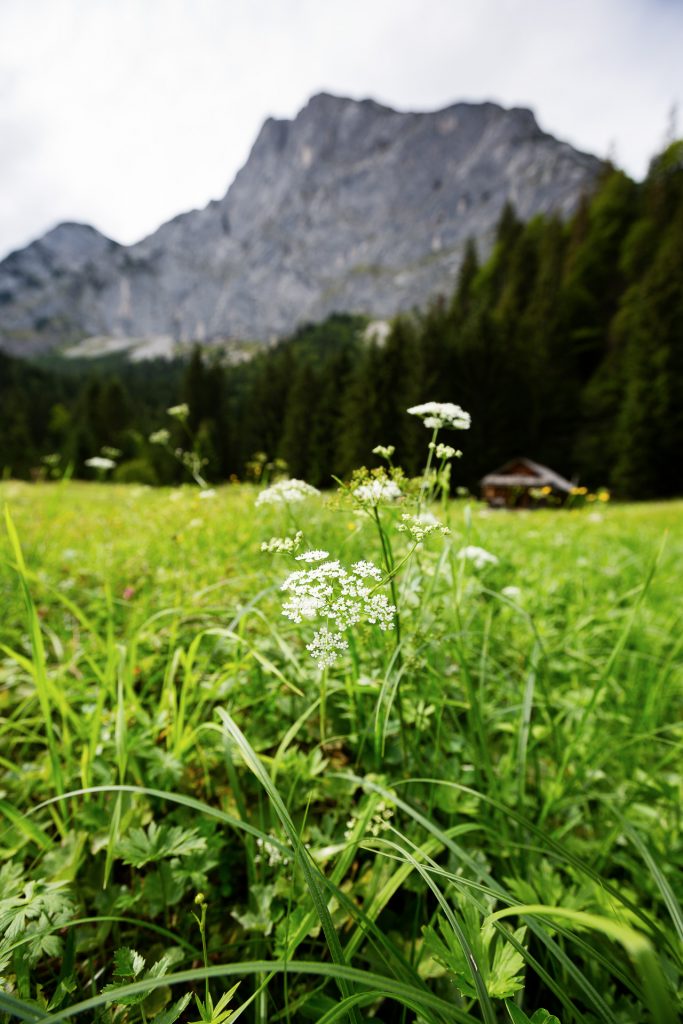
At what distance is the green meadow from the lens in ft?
3.01

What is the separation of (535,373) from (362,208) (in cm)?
17523

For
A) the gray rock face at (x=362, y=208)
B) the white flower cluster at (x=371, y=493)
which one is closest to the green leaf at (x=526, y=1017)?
the white flower cluster at (x=371, y=493)

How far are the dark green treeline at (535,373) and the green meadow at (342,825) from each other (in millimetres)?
6955

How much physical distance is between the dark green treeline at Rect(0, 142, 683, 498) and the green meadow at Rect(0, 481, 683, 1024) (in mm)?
6955

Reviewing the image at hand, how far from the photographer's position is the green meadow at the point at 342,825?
92cm

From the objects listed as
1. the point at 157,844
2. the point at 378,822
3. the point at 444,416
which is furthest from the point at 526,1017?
the point at 444,416

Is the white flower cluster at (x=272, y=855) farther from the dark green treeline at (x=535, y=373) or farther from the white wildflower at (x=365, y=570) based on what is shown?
the dark green treeline at (x=535, y=373)

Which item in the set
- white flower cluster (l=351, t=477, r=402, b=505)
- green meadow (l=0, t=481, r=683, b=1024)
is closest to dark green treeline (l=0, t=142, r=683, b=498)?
green meadow (l=0, t=481, r=683, b=1024)

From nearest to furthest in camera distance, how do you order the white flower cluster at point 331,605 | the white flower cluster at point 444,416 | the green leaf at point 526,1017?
the green leaf at point 526,1017 < the white flower cluster at point 331,605 < the white flower cluster at point 444,416

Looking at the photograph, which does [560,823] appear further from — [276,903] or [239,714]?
[239,714]

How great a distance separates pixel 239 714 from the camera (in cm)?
194

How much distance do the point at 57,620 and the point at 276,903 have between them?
8.46 feet

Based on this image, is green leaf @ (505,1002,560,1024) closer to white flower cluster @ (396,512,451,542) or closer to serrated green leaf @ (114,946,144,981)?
serrated green leaf @ (114,946,144,981)

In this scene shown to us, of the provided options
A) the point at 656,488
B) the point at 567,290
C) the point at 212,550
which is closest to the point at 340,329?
the point at 567,290
